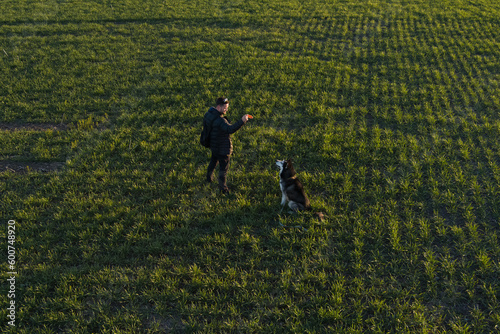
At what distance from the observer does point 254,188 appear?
709cm

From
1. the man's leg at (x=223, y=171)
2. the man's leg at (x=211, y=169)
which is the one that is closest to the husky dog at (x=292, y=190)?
the man's leg at (x=223, y=171)

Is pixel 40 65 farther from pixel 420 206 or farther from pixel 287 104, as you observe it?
pixel 420 206

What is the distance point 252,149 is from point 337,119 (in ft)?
10.7

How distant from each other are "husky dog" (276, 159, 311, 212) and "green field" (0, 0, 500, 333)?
296 mm

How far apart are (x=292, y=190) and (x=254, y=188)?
127 centimetres

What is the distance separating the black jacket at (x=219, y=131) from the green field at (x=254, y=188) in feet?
3.73

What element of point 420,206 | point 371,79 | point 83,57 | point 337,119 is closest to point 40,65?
point 83,57

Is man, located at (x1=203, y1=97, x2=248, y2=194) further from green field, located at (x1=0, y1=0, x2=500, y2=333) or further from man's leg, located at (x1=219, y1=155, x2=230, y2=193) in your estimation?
green field, located at (x1=0, y1=0, x2=500, y2=333)

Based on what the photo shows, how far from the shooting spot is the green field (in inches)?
185

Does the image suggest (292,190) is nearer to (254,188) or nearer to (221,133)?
(254,188)

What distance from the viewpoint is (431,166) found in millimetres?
7520

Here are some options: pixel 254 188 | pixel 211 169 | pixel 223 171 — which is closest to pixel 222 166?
pixel 223 171

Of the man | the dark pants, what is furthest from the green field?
the man

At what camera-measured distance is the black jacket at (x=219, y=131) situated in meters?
6.20
